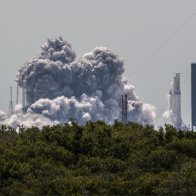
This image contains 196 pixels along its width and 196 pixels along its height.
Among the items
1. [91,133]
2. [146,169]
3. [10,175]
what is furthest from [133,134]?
[10,175]

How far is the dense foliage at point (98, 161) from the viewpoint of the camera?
61281 millimetres

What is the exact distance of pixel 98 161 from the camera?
67.6 metres

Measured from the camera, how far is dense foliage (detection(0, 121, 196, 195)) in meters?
61.3

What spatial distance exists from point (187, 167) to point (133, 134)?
12.4 metres

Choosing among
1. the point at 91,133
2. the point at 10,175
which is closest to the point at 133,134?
the point at 91,133

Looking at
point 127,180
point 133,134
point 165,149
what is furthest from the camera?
point 133,134

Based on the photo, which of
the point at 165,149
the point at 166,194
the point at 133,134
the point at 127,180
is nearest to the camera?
the point at 166,194

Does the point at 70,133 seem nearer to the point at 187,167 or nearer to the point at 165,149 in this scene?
the point at 165,149

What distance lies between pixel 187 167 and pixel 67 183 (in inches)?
310

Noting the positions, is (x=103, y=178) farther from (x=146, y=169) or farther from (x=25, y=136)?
(x=25, y=136)

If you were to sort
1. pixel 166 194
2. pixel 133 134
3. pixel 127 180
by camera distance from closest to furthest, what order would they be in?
pixel 166 194, pixel 127 180, pixel 133 134

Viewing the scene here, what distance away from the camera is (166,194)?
59656 mm

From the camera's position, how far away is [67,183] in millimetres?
61188

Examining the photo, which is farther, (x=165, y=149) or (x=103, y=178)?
(x=165, y=149)
